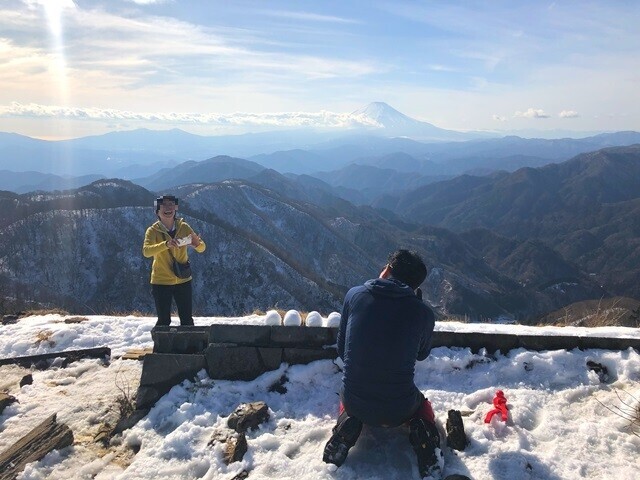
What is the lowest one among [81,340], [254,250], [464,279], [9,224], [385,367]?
[464,279]

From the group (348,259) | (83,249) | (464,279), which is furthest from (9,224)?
(464,279)

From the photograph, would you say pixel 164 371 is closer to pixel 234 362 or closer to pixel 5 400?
pixel 234 362

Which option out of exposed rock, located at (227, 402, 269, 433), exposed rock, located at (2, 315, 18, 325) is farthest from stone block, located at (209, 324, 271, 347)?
exposed rock, located at (2, 315, 18, 325)

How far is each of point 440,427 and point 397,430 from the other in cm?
48

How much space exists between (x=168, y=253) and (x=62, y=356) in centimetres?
251

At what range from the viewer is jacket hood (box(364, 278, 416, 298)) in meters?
4.39

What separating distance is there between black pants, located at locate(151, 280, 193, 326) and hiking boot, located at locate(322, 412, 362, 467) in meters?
4.53

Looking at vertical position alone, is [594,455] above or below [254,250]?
above

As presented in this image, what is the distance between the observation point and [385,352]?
4.32 m

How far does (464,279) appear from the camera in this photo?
488 ft

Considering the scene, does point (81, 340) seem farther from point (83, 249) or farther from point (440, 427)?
point (83, 249)

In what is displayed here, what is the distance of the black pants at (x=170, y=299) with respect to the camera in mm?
7965

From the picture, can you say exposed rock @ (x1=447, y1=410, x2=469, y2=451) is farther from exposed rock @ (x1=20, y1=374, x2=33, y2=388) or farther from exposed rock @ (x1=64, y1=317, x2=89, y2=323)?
exposed rock @ (x1=64, y1=317, x2=89, y2=323)

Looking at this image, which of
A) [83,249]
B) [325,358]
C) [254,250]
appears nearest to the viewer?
[325,358]
